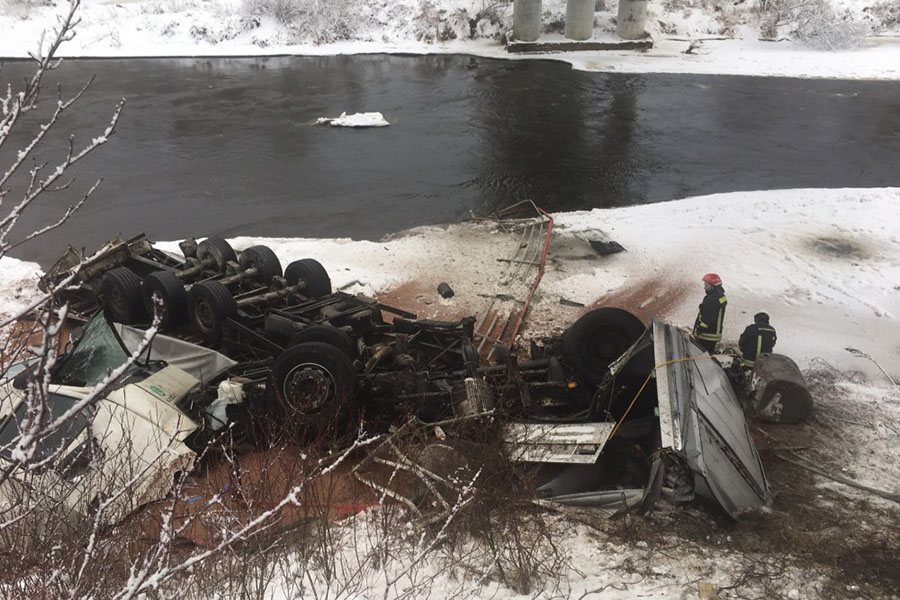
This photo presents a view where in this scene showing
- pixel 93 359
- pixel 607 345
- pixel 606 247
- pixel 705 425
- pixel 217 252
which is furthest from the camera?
pixel 606 247

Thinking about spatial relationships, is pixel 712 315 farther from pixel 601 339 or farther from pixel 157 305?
pixel 157 305

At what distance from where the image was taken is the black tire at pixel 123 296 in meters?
9.23

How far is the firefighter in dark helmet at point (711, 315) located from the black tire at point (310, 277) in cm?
538

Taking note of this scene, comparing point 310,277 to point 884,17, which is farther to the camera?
point 884,17

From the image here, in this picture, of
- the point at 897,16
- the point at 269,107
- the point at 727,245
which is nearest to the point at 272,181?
the point at 269,107

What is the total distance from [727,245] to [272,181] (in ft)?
40.0

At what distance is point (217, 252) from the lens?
33.1 feet

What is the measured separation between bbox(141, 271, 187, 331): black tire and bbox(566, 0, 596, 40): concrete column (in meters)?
30.3

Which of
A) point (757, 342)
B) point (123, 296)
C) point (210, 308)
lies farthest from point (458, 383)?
point (123, 296)

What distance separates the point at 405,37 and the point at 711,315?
3282 cm

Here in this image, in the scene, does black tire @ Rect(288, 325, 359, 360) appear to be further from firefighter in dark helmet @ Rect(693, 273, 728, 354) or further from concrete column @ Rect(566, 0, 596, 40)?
concrete column @ Rect(566, 0, 596, 40)

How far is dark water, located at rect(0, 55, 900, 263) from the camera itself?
16109 mm

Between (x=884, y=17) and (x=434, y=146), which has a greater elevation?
(x=884, y=17)

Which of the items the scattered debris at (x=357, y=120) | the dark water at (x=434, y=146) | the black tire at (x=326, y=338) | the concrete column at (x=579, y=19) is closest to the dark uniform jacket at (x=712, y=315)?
the black tire at (x=326, y=338)
